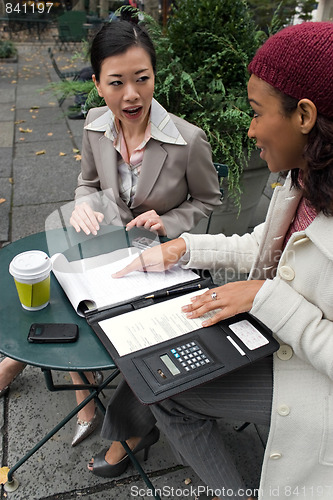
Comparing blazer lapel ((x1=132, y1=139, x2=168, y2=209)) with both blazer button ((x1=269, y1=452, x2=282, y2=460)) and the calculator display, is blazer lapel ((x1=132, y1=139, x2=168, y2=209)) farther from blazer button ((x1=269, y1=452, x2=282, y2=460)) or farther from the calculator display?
blazer button ((x1=269, y1=452, x2=282, y2=460))

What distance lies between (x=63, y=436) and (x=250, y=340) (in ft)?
4.36

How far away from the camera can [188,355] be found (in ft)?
4.24

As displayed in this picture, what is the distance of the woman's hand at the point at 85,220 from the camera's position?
1905 mm

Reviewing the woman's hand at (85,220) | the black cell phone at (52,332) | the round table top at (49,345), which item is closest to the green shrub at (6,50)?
the woman's hand at (85,220)

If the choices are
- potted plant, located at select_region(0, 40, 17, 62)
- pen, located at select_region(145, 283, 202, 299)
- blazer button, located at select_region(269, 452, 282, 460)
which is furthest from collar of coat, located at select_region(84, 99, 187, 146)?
potted plant, located at select_region(0, 40, 17, 62)

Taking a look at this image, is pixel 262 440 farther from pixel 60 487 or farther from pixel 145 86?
pixel 145 86

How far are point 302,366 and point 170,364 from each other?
50 cm

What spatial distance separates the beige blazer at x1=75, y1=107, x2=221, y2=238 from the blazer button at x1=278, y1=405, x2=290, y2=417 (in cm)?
98

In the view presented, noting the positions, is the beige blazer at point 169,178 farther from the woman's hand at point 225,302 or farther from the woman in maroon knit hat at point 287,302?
the woman's hand at point 225,302

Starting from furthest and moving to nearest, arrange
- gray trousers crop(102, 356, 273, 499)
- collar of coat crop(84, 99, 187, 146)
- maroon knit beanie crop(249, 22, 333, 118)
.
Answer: collar of coat crop(84, 99, 187, 146), gray trousers crop(102, 356, 273, 499), maroon knit beanie crop(249, 22, 333, 118)

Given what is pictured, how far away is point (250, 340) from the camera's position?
1375mm

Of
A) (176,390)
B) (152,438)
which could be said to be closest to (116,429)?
(152,438)

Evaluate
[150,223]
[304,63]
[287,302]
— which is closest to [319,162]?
[304,63]

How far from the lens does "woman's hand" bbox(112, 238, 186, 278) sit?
167 cm
